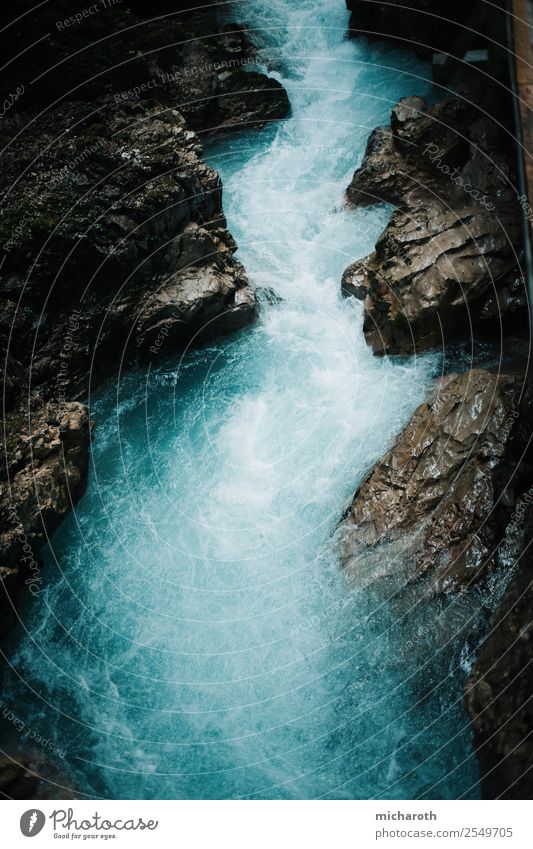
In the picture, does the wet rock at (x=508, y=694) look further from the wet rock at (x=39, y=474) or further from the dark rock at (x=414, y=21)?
the dark rock at (x=414, y=21)

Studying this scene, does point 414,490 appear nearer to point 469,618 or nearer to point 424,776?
point 469,618

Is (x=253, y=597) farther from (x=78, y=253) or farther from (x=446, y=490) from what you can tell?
(x=78, y=253)

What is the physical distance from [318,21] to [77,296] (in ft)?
42.2

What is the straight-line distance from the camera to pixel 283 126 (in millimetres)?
15367

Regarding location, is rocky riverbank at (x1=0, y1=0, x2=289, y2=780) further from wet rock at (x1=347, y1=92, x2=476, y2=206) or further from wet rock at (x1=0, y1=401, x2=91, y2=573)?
wet rock at (x1=347, y1=92, x2=476, y2=206)

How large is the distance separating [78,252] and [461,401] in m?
6.89

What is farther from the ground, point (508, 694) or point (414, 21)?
point (414, 21)

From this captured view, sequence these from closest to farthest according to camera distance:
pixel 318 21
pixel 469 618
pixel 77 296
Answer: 1. pixel 469 618
2. pixel 77 296
3. pixel 318 21

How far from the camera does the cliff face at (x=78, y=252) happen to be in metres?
9.20

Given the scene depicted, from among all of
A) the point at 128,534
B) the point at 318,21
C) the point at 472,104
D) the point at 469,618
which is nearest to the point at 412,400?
the point at 469,618

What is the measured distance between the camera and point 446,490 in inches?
312
